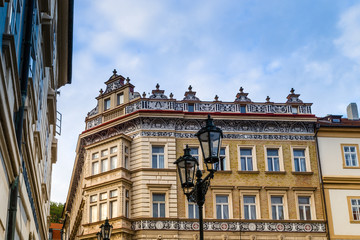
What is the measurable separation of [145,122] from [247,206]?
321 inches

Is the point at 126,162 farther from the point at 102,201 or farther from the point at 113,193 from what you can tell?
the point at 102,201

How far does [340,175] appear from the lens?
3422cm

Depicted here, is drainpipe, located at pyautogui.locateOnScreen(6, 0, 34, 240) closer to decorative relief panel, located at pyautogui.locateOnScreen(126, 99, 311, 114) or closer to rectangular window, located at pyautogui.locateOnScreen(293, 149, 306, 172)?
decorative relief panel, located at pyautogui.locateOnScreen(126, 99, 311, 114)

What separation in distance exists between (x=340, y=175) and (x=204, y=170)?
339 inches

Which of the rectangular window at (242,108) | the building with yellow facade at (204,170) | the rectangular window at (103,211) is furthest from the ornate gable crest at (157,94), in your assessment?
the rectangular window at (103,211)

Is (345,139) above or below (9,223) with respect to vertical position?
above

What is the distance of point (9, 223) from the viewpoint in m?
10.1

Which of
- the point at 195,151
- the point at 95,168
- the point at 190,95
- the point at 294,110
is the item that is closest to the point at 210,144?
the point at 195,151

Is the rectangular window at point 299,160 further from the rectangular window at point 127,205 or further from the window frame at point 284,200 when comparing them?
the rectangular window at point 127,205

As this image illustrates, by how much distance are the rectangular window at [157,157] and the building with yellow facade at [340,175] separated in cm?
1002

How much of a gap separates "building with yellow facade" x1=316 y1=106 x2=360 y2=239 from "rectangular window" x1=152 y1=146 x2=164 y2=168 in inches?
394

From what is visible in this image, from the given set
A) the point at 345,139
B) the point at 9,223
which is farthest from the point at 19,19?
the point at 345,139

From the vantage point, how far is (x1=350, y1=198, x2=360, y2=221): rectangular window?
3325cm

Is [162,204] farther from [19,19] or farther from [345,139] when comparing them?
[19,19]
